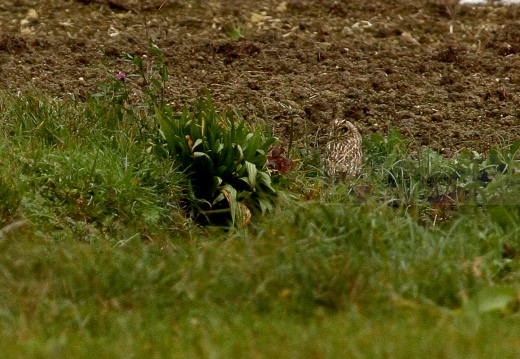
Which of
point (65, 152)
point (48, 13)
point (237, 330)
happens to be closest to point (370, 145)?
point (65, 152)

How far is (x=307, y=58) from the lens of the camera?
8.96 metres

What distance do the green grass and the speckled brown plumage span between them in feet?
1.83

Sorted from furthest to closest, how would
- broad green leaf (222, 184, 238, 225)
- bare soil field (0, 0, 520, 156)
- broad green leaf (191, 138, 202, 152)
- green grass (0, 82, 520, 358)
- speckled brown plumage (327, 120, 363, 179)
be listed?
bare soil field (0, 0, 520, 156), speckled brown plumage (327, 120, 363, 179), broad green leaf (191, 138, 202, 152), broad green leaf (222, 184, 238, 225), green grass (0, 82, 520, 358)

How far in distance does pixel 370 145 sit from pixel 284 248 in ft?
9.23

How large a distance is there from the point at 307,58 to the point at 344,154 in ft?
8.66

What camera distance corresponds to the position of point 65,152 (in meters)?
5.91

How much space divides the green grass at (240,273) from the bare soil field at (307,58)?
1476 millimetres

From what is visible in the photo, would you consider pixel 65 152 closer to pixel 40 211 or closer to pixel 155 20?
pixel 40 211

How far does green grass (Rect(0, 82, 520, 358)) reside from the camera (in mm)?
3402

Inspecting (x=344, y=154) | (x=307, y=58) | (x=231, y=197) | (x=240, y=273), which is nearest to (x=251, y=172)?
(x=231, y=197)

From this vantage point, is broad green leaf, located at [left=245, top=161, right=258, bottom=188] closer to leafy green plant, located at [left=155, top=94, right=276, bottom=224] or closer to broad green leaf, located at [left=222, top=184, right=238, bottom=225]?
leafy green plant, located at [left=155, top=94, right=276, bottom=224]

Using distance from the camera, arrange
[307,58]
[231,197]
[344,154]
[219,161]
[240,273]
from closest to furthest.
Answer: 1. [240,273]
2. [231,197]
3. [219,161]
4. [344,154]
5. [307,58]

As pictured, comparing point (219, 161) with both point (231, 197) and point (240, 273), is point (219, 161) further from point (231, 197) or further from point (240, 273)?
point (240, 273)

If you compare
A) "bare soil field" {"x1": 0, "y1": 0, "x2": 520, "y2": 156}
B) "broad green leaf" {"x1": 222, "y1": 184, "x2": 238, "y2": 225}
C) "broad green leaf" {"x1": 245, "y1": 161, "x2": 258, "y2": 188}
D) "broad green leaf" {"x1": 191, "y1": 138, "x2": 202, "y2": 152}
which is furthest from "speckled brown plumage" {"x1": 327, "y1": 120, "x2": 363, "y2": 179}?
"broad green leaf" {"x1": 191, "y1": 138, "x2": 202, "y2": 152}
